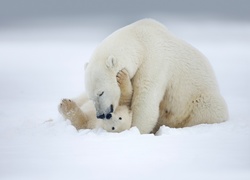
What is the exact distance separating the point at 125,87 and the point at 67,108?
0.67m

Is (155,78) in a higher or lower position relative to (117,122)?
higher

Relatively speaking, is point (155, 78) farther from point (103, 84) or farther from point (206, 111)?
point (206, 111)

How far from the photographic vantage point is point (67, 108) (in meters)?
5.97

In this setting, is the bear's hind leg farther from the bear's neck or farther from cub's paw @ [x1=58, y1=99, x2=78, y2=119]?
cub's paw @ [x1=58, y1=99, x2=78, y2=119]

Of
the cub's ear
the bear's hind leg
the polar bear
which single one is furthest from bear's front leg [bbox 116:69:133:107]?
the bear's hind leg

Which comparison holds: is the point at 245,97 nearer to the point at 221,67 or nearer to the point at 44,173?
the point at 221,67

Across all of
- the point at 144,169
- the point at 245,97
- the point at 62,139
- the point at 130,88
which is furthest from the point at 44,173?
the point at 245,97

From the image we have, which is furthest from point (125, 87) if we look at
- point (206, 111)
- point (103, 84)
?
point (206, 111)

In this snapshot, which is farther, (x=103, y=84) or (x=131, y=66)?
(x=131, y=66)

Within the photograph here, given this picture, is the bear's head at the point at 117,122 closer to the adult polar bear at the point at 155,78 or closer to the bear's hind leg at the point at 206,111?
the adult polar bear at the point at 155,78

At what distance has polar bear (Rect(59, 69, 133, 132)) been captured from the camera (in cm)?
576

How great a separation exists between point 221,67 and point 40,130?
9.19 meters

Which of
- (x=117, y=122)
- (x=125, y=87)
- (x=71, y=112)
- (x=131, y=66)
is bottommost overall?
(x=117, y=122)

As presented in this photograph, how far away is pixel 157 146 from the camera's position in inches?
191
